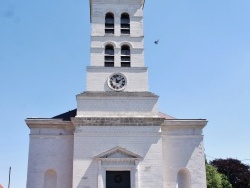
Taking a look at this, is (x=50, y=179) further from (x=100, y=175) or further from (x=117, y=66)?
(x=117, y=66)

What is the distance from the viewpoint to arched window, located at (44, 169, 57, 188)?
2405cm

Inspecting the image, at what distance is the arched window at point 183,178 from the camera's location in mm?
24578

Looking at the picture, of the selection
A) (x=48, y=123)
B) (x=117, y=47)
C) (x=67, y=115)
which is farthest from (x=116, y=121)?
(x=117, y=47)

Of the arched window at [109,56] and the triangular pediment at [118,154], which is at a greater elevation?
the arched window at [109,56]

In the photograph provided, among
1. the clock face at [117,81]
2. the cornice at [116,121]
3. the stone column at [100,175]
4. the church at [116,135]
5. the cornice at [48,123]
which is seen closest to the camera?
the stone column at [100,175]

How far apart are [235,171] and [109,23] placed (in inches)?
1167

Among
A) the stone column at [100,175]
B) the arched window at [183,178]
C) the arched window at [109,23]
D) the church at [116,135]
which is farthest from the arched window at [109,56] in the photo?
the arched window at [183,178]

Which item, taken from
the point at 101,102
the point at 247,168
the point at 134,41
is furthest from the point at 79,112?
the point at 247,168

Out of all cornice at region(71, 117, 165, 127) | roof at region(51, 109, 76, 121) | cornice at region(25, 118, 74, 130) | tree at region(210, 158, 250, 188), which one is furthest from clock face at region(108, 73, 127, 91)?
tree at region(210, 158, 250, 188)

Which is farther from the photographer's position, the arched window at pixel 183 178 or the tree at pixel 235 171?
the tree at pixel 235 171

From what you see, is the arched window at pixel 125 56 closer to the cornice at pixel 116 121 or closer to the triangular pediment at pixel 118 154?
the cornice at pixel 116 121

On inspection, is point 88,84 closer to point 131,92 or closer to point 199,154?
point 131,92

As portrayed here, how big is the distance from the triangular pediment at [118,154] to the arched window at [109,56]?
20.5 ft

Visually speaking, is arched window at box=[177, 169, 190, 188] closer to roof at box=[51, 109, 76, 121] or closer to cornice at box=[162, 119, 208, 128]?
cornice at box=[162, 119, 208, 128]
